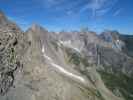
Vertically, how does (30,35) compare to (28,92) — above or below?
above

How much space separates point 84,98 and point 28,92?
88.0 feet

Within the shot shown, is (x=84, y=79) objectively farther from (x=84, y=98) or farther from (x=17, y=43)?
(x=17, y=43)

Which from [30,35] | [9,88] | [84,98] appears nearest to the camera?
[9,88]

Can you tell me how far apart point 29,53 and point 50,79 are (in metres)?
13.2

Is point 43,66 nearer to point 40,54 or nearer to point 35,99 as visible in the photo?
point 40,54

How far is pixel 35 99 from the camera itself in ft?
189

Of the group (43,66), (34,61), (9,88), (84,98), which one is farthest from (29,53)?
(84,98)

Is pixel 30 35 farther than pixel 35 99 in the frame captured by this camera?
Yes

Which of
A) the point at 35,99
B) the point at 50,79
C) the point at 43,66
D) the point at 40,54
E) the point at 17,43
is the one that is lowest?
the point at 35,99

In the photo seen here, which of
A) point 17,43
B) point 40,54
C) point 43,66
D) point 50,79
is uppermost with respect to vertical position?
point 17,43

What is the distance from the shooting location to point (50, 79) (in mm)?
66438

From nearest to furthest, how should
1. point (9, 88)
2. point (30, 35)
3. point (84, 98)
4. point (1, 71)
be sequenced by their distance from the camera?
point (1, 71) < point (9, 88) < point (84, 98) < point (30, 35)

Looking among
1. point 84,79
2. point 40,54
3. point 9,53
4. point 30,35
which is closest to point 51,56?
point 40,54

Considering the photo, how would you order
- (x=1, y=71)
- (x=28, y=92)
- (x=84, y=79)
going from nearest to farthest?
(x=1, y=71)
(x=28, y=92)
(x=84, y=79)
